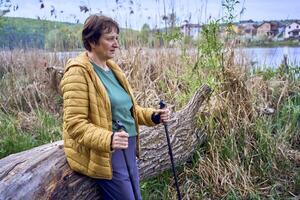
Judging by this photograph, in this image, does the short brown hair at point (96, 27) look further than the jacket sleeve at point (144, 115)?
No

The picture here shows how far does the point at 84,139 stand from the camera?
8.45 feet

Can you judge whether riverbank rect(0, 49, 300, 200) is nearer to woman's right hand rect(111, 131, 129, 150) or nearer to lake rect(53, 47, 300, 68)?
lake rect(53, 47, 300, 68)

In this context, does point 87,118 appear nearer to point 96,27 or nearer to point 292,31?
point 96,27

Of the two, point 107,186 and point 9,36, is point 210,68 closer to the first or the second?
point 107,186

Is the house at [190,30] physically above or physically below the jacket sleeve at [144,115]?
above

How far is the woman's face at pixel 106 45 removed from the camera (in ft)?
9.11

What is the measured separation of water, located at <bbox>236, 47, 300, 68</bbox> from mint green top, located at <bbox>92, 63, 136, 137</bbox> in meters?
2.76

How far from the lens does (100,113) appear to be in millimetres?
2678

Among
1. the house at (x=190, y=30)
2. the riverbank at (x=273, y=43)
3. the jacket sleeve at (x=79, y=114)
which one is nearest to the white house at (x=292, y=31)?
the riverbank at (x=273, y=43)

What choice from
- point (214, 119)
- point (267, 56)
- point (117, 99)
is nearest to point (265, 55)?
point (267, 56)

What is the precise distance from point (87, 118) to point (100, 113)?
0.26 ft

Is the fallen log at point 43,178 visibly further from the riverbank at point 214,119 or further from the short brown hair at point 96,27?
the riverbank at point 214,119

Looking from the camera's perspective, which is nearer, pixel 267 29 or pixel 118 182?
pixel 118 182

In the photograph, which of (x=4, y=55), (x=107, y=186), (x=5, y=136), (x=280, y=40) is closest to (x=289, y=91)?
(x=280, y=40)
